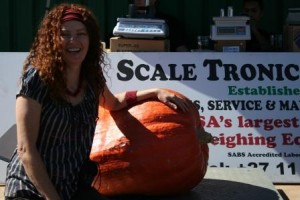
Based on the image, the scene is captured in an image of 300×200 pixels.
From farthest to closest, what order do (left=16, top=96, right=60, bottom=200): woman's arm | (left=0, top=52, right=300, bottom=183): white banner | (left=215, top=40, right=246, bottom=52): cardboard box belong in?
(left=215, top=40, right=246, bottom=52): cardboard box, (left=0, top=52, right=300, bottom=183): white banner, (left=16, top=96, right=60, bottom=200): woman's arm

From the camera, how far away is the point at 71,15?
2934 mm

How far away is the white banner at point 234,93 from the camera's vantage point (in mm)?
5000

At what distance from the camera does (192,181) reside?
3844 mm

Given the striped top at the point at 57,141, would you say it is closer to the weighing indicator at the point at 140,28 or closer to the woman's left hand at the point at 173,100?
the woman's left hand at the point at 173,100

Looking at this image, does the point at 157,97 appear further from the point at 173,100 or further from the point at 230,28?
the point at 230,28

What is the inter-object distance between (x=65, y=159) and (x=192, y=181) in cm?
117

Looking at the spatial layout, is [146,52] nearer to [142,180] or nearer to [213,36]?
[213,36]

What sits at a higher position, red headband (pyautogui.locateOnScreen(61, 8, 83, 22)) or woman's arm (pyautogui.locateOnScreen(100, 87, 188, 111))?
red headband (pyautogui.locateOnScreen(61, 8, 83, 22))

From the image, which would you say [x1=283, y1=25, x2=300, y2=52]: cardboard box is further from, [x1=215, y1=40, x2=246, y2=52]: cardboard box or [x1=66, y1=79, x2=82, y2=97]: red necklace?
[x1=66, y1=79, x2=82, y2=97]: red necklace

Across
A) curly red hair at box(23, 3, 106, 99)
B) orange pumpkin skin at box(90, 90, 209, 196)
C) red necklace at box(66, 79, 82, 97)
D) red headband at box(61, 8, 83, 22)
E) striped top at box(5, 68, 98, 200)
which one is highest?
red headband at box(61, 8, 83, 22)

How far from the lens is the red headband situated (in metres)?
2.92

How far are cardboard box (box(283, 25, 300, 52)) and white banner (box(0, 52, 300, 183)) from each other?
49 cm

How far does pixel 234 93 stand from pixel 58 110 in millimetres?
2483

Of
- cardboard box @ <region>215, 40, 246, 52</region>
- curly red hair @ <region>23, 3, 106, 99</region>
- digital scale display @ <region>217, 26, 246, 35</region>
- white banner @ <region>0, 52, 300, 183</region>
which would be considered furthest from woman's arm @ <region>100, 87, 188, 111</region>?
digital scale display @ <region>217, 26, 246, 35</region>
